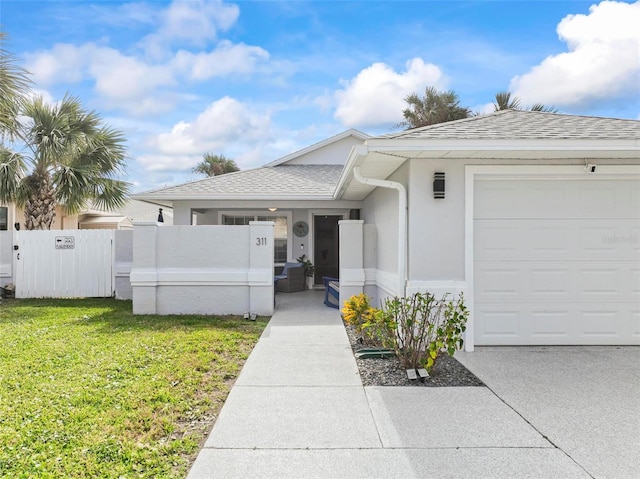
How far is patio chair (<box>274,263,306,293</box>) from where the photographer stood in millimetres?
12219

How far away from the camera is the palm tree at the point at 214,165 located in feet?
94.4

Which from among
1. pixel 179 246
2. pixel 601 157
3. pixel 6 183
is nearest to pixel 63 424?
pixel 179 246

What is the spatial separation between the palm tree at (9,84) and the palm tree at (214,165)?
20.4m

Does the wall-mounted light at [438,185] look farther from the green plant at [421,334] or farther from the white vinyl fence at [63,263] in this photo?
the white vinyl fence at [63,263]

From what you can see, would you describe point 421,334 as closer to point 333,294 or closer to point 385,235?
point 385,235

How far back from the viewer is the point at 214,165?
1131 inches

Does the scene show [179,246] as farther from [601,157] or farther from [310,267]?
[601,157]

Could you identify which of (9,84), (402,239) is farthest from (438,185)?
(9,84)

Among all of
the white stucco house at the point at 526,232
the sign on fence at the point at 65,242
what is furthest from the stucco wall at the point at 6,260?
the white stucco house at the point at 526,232

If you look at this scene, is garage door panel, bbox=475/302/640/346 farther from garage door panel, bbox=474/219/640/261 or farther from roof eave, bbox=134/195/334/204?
roof eave, bbox=134/195/334/204

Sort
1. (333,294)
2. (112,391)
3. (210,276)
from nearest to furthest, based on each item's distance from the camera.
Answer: (112,391)
(210,276)
(333,294)

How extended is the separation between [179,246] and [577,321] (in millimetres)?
7122

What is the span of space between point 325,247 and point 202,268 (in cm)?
543

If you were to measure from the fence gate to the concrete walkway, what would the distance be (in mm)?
7510
